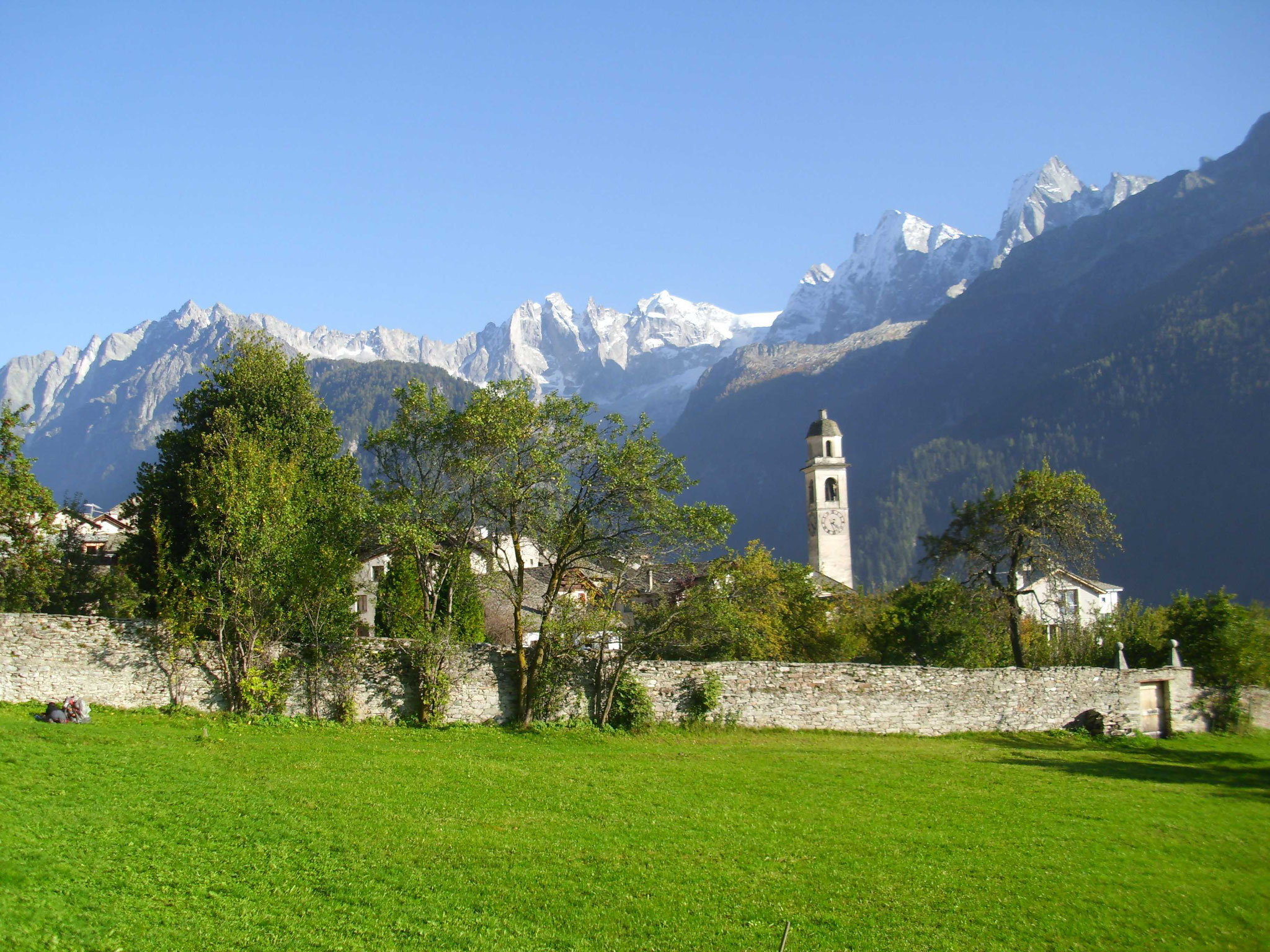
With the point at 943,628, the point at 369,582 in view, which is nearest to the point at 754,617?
the point at 943,628

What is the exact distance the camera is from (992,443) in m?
184

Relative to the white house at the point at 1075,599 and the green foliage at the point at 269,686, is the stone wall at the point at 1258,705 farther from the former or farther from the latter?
the green foliage at the point at 269,686

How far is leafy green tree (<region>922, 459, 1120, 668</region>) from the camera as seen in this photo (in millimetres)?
36750

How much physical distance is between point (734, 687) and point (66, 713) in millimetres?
18523

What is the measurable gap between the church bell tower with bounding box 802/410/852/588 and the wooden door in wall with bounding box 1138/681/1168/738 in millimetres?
43160

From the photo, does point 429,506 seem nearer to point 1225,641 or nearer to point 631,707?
point 631,707

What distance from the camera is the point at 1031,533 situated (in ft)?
120

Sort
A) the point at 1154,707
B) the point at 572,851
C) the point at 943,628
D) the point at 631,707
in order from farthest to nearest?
1. the point at 943,628
2. the point at 1154,707
3. the point at 631,707
4. the point at 572,851

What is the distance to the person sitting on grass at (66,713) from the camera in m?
20.9

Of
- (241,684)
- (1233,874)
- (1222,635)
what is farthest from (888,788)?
(1222,635)

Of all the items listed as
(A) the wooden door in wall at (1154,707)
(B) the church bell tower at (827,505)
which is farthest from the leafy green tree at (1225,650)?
(B) the church bell tower at (827,505)

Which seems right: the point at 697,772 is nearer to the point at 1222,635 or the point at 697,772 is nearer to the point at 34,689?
the point at 34,689

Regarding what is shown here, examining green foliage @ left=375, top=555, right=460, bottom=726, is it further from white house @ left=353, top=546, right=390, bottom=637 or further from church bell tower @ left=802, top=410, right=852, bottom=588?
church bell tower @ left=802, top=410, right=852, bottom=588

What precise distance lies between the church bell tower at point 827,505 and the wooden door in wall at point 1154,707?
142ft
